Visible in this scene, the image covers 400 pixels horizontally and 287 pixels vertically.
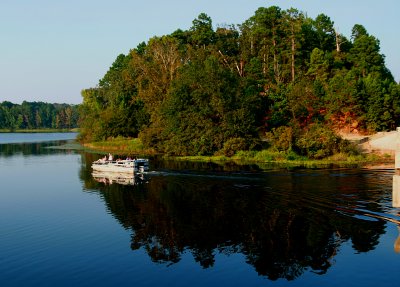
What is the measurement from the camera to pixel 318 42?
358ft

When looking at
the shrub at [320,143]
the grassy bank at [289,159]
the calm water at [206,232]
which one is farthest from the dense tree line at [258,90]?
the calm water at [206,232]

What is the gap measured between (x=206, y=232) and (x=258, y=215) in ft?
20.7

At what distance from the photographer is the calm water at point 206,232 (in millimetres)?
25672

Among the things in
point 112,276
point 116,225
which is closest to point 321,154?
point 116,225

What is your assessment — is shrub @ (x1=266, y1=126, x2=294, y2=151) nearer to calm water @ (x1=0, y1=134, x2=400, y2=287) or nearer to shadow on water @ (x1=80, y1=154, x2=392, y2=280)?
shadow on water @ (x1=80, y1=154, x2=392, y2=280)

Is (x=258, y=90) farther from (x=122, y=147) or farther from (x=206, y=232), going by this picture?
(x=206, y=232)

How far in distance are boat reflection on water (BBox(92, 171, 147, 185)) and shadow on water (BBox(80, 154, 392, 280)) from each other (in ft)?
4.81

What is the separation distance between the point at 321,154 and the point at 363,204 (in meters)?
33.0

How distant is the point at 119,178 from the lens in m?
62.1

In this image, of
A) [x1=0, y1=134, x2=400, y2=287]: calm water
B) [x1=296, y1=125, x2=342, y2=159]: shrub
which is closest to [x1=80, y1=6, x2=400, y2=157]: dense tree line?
[x1=296, y1=125, x2=342, y2=159]: shrub

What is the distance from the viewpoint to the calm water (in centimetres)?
2567

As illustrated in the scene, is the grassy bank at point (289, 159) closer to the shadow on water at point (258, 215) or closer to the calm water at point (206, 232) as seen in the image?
the shadow on water at point (258, 215)

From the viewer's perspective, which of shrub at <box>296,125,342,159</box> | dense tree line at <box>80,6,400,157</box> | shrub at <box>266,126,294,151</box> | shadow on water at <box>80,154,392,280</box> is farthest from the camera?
dense tree line at <box>80,6,400,157</box>

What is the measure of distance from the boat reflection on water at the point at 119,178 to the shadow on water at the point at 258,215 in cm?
147
